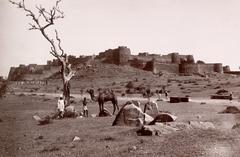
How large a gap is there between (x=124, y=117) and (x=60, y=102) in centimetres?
815

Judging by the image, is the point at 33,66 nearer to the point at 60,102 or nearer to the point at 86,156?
the point at 60,102

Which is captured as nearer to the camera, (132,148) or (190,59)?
(132,148)

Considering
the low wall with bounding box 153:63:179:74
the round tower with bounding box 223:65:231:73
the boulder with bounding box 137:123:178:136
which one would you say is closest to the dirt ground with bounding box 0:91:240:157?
the boulder with bounding box 137:123:178:136

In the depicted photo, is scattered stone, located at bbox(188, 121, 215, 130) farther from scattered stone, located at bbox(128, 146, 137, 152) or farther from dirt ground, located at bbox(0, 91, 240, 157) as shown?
scattered stone, located at bbox(128, 146, 137, 152)

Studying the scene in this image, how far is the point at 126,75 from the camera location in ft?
304

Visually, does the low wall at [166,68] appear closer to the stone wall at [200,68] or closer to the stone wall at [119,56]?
the stone wall at [200,68]

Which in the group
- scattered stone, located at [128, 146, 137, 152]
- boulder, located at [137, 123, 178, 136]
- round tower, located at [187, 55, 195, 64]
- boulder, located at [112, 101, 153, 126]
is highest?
round tower, located at [187, 55, 195, 64]

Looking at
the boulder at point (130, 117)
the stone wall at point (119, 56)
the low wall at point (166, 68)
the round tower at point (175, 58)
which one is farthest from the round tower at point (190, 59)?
the boulder at point (130, 117)

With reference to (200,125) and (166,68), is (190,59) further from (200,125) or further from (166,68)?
(200,125)

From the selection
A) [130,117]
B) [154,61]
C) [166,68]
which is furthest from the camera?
[166,68]

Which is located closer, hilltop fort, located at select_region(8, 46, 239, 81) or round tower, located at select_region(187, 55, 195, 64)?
hilltop fort, located at select_region(8, 46, 239, 81)

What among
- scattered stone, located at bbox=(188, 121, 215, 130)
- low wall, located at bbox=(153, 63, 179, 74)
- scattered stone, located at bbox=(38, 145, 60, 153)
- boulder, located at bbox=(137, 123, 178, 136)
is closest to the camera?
scattered stone, located at bbox=(38, 145, 60, 153)

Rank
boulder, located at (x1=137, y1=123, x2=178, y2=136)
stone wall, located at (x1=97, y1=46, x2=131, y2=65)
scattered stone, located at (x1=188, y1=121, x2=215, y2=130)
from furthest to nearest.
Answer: stone wall, located at (x1=97, y1=46, x2=131, y2=65), scattered stone, located at (x1=188, y1=121, x2=215, y2=130), boulder, located at (x1=137, y1=123, x2=178, y2=136)

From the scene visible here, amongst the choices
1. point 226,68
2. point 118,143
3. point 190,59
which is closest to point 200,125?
point 118,143
